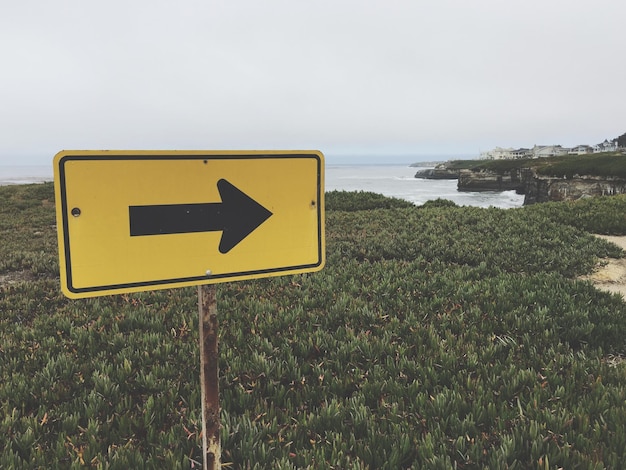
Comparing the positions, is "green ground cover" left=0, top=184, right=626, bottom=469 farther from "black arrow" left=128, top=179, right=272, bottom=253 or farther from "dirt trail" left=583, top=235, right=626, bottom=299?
"black arrow" left=128, top=179, right=272, bottom=253

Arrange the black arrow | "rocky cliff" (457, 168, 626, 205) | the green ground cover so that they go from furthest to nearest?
"rocky cliff" (457, 168, 626, 205), the green ground cover, the black arrow

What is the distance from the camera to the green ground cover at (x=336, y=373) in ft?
9.36

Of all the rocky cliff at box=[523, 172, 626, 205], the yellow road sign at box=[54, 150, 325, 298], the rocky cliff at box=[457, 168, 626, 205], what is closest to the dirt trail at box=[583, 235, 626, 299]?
the yellow road sign at box=[54, 150, 325, 298]

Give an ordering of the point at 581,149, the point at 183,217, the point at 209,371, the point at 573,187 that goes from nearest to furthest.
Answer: the point at 183,217 < the point at 209,371 < the point at 573,187 < the point at 581,149

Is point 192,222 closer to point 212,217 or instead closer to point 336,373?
point 212,217

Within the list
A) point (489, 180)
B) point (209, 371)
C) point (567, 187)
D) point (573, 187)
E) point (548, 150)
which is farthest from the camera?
point (548, 150)

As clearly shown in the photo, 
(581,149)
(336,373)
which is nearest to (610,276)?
(336,373)

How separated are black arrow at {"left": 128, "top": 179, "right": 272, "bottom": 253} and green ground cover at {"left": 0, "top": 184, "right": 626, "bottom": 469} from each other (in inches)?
64.1

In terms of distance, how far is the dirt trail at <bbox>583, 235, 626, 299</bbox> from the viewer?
303 inches

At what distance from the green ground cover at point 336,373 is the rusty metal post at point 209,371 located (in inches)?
26.0

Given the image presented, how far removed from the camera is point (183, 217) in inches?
76.6

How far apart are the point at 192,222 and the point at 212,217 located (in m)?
0.10

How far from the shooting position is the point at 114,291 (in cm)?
183

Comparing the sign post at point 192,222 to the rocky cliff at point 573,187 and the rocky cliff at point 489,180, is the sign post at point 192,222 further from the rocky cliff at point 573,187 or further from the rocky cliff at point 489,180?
the rocky cliff at point 489,180
